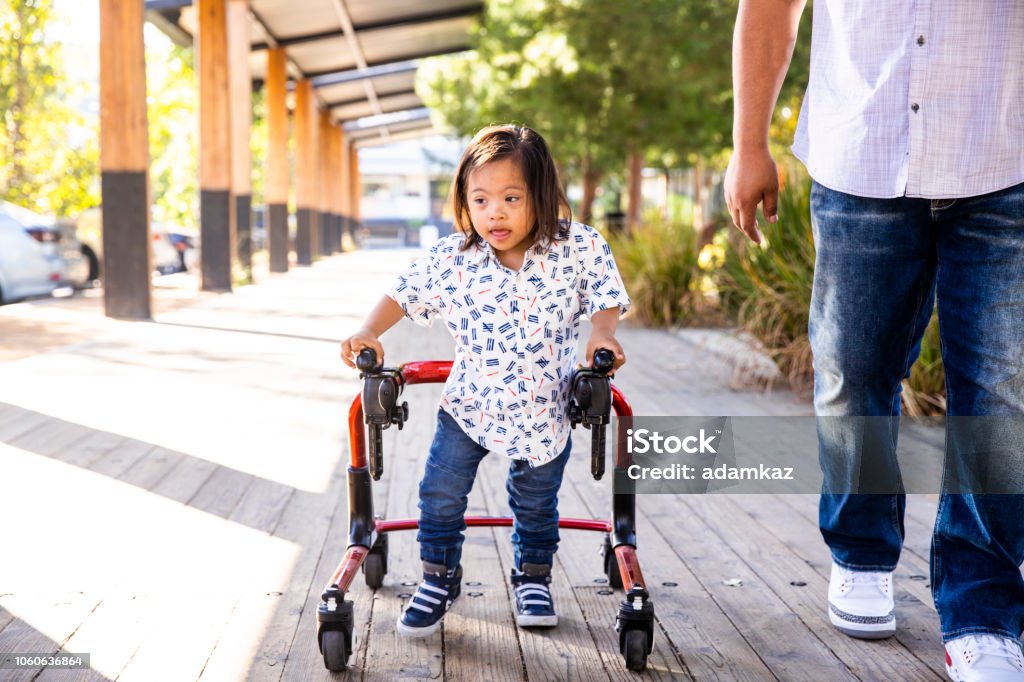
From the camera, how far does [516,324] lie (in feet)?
7.98

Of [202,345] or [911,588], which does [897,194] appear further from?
[202,345]

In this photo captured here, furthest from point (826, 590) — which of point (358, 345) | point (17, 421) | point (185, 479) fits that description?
point (17, 421)

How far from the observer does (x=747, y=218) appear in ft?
8.14

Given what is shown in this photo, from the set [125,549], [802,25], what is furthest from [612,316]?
[802,25]

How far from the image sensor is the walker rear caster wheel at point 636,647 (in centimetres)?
226

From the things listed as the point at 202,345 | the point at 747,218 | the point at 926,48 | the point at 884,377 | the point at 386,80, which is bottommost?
the point at 202,345

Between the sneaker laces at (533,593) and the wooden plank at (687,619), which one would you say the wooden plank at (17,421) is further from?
the sneaker laces at (533,593)

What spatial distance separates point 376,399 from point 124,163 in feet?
27.3

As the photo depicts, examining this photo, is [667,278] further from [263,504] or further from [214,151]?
[263,504]

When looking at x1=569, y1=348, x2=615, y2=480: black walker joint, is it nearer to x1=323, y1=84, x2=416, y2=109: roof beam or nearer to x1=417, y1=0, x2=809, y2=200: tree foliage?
x1=417, y1=0, x2=809, y2=200: tree foliage

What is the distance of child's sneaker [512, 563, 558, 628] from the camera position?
8.16 ft

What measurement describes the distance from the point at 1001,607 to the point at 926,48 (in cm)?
112

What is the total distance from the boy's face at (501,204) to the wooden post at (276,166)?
1673 centimetres

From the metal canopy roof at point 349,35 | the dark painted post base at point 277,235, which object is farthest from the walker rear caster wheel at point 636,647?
the dark painted post base at point 277,235
